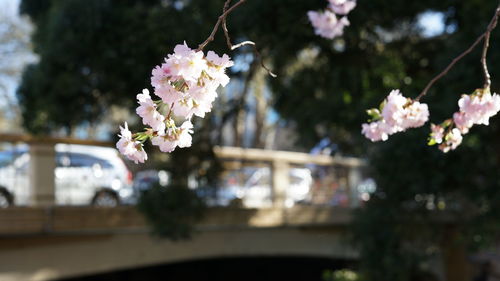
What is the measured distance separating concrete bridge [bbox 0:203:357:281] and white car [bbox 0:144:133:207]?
58 cm

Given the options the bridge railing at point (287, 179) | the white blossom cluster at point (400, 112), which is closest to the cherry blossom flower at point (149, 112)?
the white blossom cluster at point (400, 112)

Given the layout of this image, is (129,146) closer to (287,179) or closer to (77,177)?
(77,177)

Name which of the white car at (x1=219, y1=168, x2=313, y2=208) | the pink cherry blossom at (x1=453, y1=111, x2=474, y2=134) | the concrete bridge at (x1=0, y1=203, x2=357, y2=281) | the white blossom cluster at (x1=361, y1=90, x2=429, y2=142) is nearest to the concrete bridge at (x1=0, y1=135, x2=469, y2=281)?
the concrete bridge at (x1=0, y1=203, x2=357, y2=281)

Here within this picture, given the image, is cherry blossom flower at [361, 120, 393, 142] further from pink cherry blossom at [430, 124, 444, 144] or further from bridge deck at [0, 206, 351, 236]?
bridge deck at [0, 206, 351, 236]

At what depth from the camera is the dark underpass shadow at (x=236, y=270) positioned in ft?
33.4

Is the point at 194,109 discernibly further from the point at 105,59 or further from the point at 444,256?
the point at 444,256

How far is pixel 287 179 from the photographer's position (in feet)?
33.9

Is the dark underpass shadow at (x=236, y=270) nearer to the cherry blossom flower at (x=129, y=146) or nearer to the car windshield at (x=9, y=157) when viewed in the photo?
the car windshield at (x=9, y=157)

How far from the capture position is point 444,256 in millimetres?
9758

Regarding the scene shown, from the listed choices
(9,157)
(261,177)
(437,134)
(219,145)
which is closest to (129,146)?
(437,134)

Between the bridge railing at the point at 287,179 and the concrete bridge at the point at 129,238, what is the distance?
32cm

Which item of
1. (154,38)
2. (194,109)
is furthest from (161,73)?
(154,38)

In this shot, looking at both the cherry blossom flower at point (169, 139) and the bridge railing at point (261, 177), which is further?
the bridge railing at point (261, 177)

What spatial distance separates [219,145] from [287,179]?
1905 millimetres
